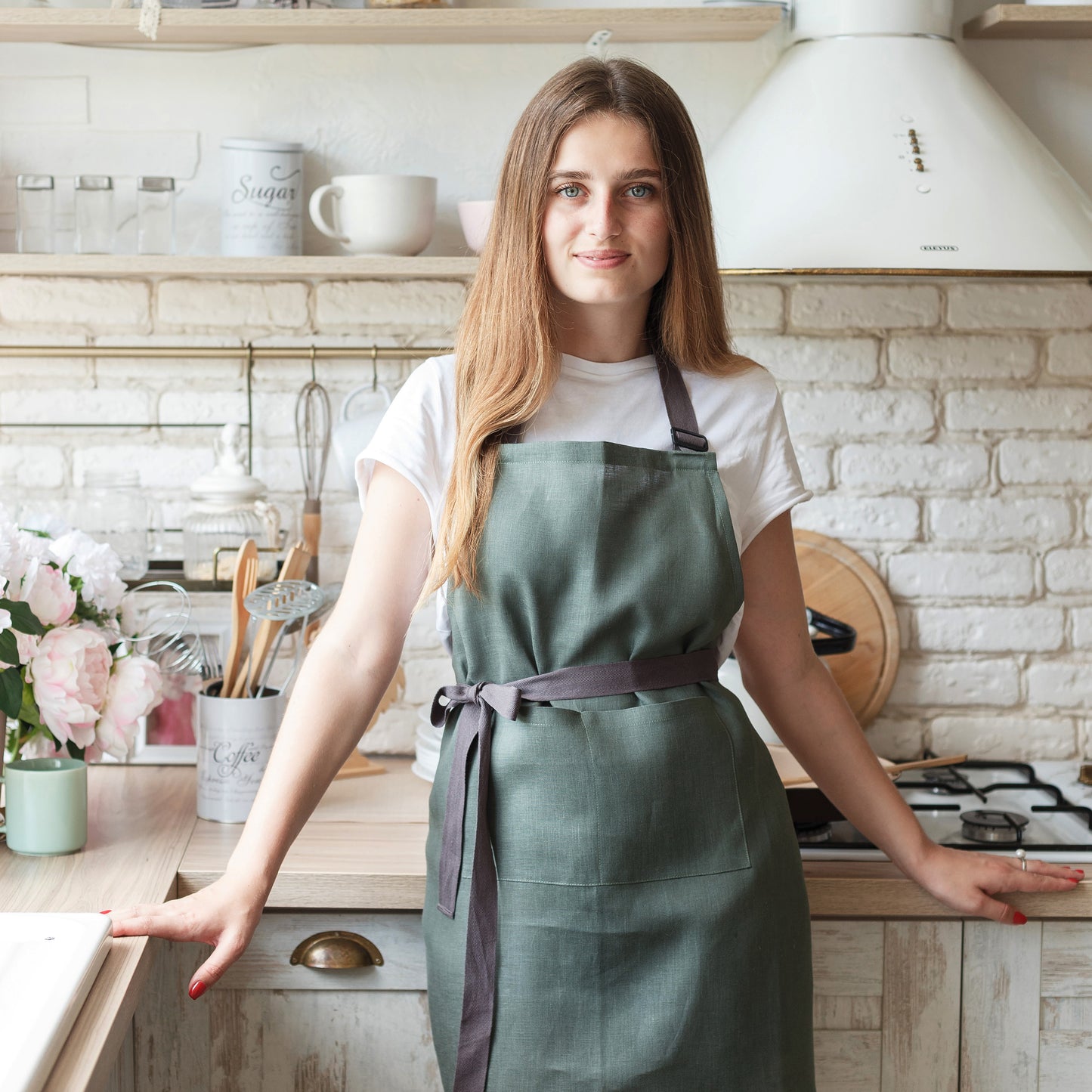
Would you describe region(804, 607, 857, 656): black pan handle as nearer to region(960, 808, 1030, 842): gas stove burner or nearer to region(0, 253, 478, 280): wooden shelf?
region(960, 808, 1030, 842): gas stove burner

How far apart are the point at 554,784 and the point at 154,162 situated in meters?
1.21

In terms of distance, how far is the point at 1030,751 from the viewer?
6.52ft

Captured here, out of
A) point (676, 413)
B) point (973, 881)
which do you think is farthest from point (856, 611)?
point (676, 413)

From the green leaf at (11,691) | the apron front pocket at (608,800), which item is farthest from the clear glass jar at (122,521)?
the apron front pocket at (608,800)

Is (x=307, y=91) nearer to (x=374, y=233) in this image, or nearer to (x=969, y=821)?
(x=374, y=233)

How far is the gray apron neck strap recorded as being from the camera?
129 centimetres

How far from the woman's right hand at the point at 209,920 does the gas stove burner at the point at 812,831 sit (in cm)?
68

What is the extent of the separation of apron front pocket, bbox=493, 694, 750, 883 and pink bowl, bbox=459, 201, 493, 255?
769mm

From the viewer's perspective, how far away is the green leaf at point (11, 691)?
1419 millimetres

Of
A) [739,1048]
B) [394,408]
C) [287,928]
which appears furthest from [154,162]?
[739,1048]

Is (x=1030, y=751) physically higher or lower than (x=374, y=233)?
lower

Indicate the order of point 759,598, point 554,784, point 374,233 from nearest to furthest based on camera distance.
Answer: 1. point 554,784
2. point 759,598
3. point 374,233

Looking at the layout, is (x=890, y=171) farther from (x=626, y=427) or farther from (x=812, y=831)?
(x=812, y=831)

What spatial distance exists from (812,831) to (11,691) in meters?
0.96
